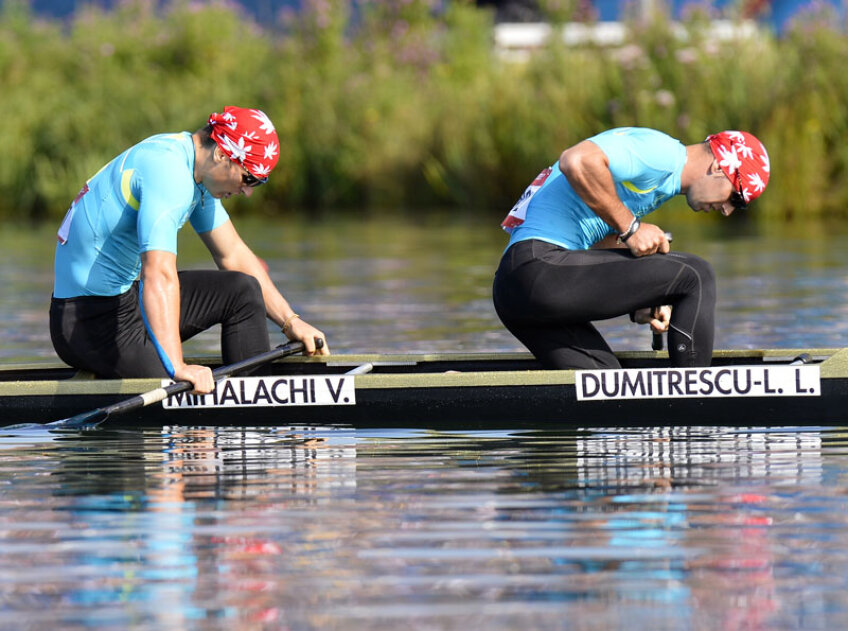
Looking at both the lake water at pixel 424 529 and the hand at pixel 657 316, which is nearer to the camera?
the lake water at pixel 424 529

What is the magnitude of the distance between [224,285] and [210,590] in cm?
312

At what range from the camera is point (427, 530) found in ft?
17.9

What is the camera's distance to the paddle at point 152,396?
7066mm

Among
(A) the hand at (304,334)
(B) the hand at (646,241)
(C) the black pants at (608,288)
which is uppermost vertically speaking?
(B) the hand at (646,241)

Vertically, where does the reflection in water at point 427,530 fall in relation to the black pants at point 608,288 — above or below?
below

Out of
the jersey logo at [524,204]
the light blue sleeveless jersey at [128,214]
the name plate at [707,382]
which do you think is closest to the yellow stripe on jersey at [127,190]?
the light blue sleeveless jersey at [128,214]

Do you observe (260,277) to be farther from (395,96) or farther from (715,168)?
(395,96)

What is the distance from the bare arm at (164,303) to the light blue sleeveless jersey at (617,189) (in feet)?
4.80

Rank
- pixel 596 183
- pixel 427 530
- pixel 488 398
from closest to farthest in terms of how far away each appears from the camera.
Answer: pixel 427 530
pixel 596 183
pixel 488 398

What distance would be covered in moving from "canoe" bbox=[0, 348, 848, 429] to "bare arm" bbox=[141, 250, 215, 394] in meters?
0.35

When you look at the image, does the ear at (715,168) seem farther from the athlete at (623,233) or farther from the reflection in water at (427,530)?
the reflection in water at (427,530)

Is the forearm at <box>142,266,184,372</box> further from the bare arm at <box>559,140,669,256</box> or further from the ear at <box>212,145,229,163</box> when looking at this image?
the bare arm at <box>559,140,669,256</box>

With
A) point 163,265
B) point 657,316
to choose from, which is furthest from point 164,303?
point 657,316

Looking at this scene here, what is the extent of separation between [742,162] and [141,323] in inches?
103
